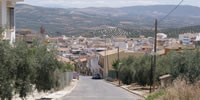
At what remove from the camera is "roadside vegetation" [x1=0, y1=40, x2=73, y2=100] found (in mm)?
15805

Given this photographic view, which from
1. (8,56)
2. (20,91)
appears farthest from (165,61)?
(8,56)

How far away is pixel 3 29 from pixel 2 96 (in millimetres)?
2984

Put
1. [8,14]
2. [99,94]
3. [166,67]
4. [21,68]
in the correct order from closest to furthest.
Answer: [21,68]
[8,14]
[99,94]
[166,67]

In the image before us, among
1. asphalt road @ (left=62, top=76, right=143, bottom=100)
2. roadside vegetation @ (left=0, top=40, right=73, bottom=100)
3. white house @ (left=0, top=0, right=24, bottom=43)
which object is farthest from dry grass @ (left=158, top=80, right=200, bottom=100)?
asphalt road @ (left=62, top=76, right=143, bottom=100)

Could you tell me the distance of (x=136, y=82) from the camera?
2125 inches

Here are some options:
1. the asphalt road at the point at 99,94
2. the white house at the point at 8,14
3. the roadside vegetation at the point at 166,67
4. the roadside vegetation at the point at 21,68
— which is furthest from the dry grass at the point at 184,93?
the asphalt road at the point at 99,94

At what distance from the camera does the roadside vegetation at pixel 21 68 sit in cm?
1580

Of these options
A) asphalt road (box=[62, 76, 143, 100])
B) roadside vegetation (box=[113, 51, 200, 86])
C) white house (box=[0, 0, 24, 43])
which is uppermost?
white house (box=[0, 0, 24, 43])

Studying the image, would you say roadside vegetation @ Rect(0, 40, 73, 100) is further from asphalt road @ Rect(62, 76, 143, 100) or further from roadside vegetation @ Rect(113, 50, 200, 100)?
roadside vegetation @ Rect(113, 50, 200, 100)

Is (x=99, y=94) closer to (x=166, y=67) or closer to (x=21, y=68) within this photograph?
(x=166, y=67)

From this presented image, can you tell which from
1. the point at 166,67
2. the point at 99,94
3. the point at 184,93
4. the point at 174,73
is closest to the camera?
the point at 184,93

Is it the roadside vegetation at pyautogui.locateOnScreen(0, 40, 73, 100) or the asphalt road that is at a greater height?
the roadside vegetation at pyautogui.locateOnScreen(0, 40, 73, 100)

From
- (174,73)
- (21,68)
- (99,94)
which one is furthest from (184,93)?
(99,94)

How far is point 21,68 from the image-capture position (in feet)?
61.0
